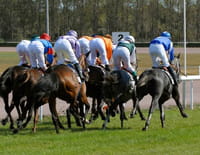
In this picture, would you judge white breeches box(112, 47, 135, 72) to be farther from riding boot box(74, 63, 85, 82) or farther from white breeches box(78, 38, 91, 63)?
white breeches box(78, 38, 91, 63)

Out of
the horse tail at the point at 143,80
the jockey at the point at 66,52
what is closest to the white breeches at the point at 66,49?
the jockey at the point at 66,52

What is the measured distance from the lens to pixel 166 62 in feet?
43.0

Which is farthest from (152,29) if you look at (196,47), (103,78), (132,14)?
(103,78)

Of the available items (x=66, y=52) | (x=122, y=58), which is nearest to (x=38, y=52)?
(x=66, y=52)

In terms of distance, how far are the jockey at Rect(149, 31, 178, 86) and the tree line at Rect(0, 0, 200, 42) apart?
5628cm

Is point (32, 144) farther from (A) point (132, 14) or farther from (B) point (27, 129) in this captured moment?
(A) point (132, 14)

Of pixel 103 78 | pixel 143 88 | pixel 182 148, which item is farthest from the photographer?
pixel 103 78

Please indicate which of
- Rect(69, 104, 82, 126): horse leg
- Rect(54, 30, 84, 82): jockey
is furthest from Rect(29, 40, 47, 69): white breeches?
Rect(69, 104, 82, 126): horse leg

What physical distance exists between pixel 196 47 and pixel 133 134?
5279cm

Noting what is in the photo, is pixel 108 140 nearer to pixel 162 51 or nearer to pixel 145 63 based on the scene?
pixel 162 51

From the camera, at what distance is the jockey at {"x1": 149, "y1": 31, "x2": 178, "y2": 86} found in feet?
42.8

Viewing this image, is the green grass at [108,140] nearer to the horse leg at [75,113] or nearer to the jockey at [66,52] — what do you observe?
the horse leg at [75,113]

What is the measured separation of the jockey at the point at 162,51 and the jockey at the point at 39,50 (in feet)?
8.26

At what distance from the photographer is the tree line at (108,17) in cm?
7125
